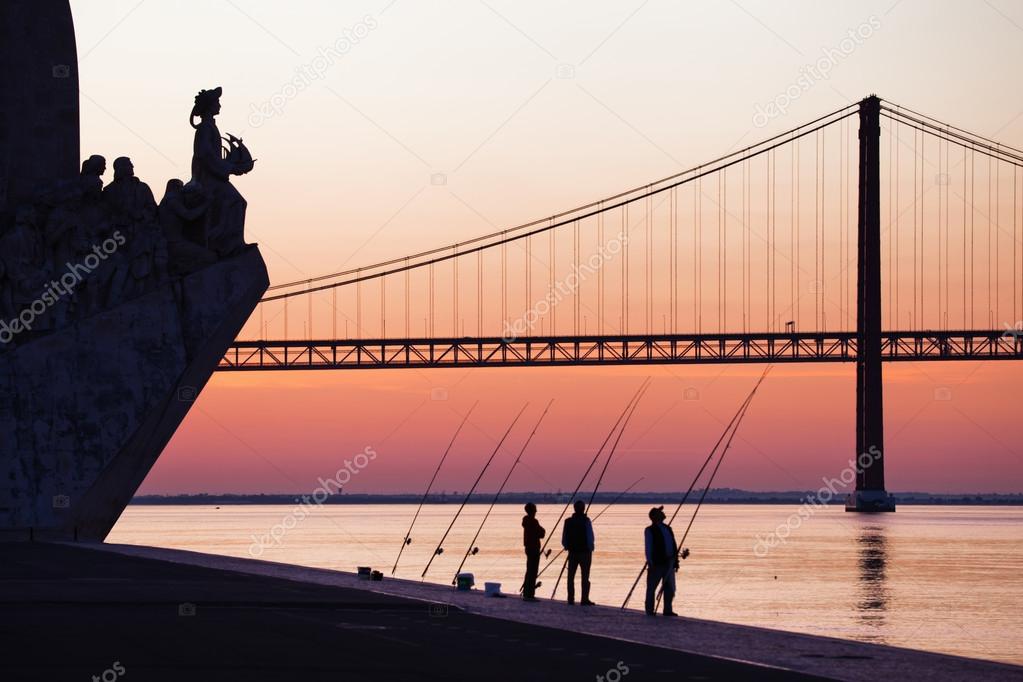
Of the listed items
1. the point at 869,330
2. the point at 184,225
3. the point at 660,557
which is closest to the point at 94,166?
the point at 184,225

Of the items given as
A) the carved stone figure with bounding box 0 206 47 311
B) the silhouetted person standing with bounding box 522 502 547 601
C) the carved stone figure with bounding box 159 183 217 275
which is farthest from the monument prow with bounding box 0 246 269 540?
the silhouetted person standing with bounding box 522 502 547 601

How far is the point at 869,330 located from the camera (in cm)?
6488

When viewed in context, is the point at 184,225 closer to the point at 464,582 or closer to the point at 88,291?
the point at 88,291

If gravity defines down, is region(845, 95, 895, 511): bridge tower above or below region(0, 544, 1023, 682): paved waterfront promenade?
above

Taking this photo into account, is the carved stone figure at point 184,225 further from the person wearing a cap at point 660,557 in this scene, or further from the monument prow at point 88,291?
the person wearing a cap at point 660,557

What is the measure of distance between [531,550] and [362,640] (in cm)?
558

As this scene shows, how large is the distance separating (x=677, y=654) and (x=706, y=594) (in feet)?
63.2

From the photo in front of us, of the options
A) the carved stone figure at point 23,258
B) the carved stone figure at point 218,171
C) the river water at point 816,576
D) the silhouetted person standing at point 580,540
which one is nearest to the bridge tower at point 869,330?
the river water at point 816,576

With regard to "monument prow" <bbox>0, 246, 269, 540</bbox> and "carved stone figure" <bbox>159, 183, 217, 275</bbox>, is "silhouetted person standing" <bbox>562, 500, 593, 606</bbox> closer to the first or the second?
"monument prow" <bbox>0, 246, 269, 540</bbox>

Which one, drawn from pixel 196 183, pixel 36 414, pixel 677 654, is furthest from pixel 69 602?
pixel 196 183

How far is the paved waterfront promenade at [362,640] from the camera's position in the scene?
31.1ft

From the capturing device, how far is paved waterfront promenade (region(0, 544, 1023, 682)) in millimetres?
9484

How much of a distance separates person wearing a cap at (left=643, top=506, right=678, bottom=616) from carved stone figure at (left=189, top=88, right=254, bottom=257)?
36.4 feet

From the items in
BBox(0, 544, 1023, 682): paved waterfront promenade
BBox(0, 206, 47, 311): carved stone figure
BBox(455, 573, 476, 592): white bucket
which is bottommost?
BBox(0, 544, 1023, 682): paved waterfront promenade
